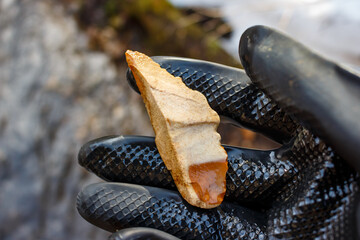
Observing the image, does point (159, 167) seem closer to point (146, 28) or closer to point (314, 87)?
point (314, 87)

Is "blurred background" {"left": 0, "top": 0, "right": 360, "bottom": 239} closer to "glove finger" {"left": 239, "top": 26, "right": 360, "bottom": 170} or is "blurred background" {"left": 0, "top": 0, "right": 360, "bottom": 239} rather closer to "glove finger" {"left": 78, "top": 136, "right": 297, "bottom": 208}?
"glove finger" {"left": 78, "top": 136, "right": 297, "bottom": 208}

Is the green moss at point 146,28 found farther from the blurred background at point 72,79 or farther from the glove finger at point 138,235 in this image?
the glove finger at point 138,235

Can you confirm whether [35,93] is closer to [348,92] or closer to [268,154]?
[268,154]

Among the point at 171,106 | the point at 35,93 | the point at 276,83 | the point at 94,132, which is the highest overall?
the point at 276,83

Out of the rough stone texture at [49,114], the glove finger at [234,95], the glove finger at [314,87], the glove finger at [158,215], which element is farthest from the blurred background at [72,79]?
the glove finger at [314,87]

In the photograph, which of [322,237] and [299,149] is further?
[299,149]

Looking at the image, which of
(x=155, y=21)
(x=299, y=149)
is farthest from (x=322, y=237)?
(x=155, y=21)
